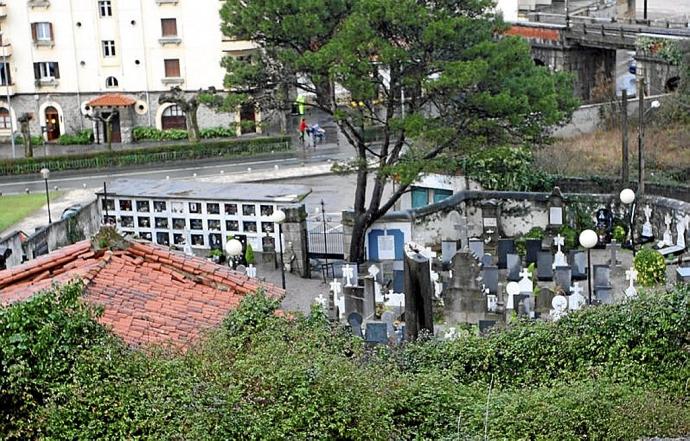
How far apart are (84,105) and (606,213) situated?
34.4 meters

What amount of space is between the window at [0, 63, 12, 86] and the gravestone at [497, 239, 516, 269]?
121 feet

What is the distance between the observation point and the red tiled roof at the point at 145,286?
1833 centimetres

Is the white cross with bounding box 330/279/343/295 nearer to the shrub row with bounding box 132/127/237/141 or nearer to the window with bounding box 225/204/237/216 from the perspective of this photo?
the window with bounding box 225/204/237/216

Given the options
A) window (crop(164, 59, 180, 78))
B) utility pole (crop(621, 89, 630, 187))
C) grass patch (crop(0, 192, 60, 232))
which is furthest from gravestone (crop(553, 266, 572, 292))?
window (crop(164, 59, 180, 78))

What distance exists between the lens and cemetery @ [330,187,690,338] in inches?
1107

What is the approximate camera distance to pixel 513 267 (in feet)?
107

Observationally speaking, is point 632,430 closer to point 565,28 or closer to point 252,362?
point 252,362

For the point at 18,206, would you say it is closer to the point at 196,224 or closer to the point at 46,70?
the point at 196,224

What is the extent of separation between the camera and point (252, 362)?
645 inches

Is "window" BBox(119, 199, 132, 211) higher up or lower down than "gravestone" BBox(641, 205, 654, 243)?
higher up

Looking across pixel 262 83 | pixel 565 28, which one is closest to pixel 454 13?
pixel 262 83

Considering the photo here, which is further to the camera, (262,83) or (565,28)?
(565,28)

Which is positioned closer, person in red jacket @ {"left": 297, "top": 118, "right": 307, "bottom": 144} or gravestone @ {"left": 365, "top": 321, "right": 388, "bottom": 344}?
gravestone @ {"left": 365, "top": 321, "right": 388, "bottom": 344}

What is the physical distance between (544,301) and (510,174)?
11.0 meters
